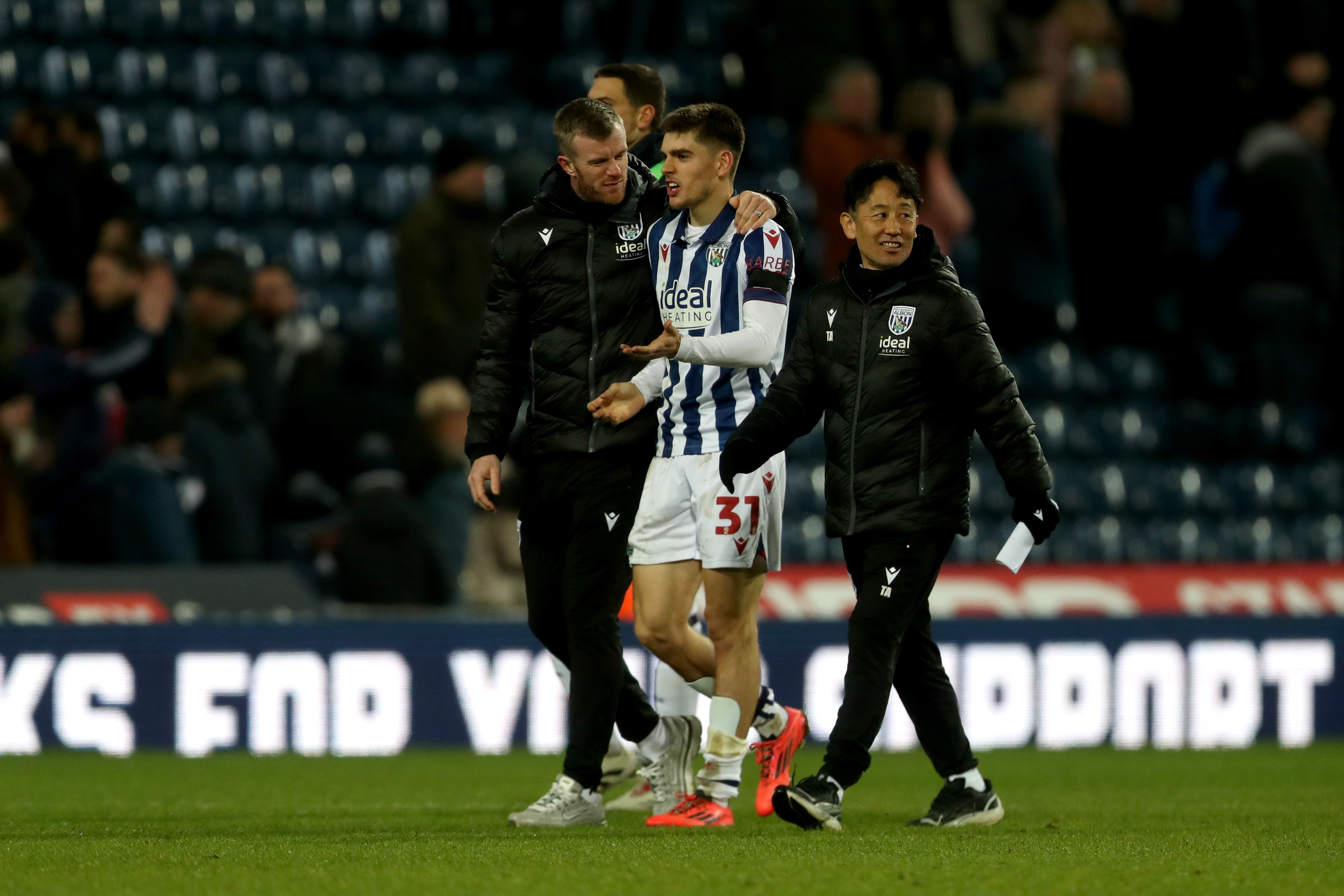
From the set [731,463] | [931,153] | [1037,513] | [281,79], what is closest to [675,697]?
[731,463]

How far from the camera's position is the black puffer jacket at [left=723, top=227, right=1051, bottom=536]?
20.7ft

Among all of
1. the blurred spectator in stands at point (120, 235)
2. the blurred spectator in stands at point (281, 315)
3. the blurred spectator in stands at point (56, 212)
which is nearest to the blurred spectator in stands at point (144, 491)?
the blurred spectator in stands at point (120, 235)

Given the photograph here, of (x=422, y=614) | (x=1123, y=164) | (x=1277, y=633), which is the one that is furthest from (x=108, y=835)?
(x=1123, y=164)

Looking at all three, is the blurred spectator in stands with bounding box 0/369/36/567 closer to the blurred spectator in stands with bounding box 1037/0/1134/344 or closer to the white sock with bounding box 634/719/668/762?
the white sock with bounding box 634/719/668/762

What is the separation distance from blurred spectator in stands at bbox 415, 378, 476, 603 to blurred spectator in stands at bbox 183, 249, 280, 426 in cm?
89

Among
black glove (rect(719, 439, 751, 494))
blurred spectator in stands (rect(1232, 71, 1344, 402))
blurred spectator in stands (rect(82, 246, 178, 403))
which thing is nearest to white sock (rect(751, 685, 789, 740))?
black glove (rect(719, 439, 751, 494))

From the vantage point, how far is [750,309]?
6426 mm

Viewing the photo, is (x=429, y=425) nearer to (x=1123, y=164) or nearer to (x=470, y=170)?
(x=470, y=170)

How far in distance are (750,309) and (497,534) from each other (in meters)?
5.09

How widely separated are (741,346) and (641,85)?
1.28m

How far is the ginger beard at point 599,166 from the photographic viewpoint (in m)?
6.44

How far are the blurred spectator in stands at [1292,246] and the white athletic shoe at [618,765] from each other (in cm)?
817

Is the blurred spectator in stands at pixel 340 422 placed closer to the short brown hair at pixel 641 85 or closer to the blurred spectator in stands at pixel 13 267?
the blurred spectator in stands at pixel 13 267

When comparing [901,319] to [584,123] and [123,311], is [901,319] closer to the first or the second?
[584,123]
